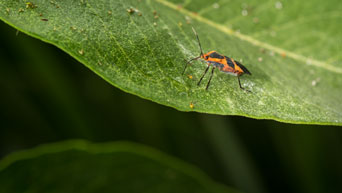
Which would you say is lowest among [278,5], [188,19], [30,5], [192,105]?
[192,105]

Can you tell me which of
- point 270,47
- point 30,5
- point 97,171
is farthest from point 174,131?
point 30,5

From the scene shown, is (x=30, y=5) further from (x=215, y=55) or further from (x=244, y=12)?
(x=244, y=12)

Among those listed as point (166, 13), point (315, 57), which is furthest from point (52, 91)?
point (315, 57)

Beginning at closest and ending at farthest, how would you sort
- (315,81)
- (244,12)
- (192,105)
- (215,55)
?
(192,105) → (215,55) → (315,81) → (244,12)

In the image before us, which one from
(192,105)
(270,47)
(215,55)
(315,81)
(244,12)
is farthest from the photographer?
(244,12)

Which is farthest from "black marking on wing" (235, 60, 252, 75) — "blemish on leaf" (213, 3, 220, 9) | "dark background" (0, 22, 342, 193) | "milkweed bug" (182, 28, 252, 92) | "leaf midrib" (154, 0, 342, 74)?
"dark background" (0, 22, 342, 193)

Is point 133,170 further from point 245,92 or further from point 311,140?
point 311,140

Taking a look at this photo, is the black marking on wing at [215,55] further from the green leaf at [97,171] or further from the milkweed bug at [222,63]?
the green leaf at [97,171]
